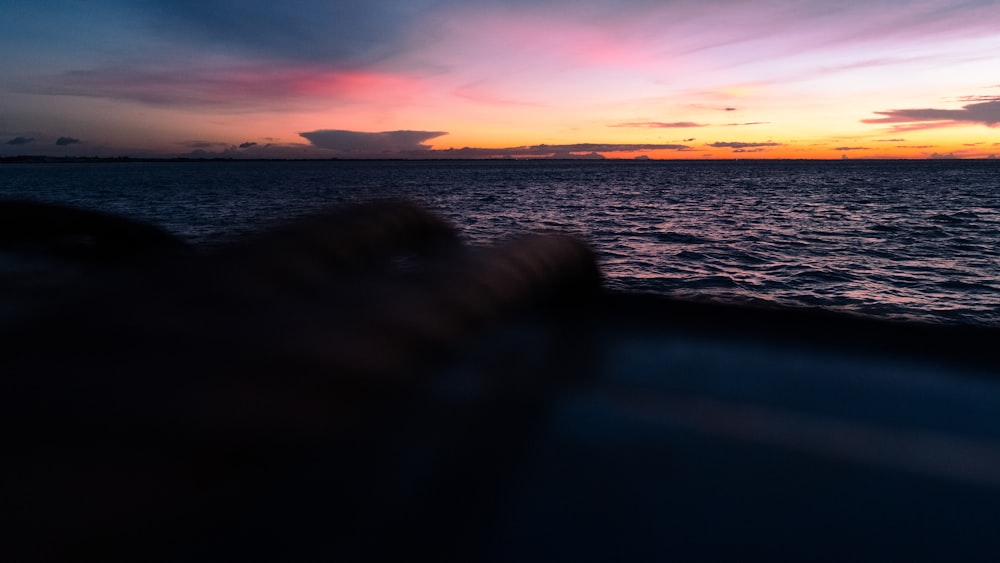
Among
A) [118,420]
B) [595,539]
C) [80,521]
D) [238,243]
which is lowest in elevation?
[595,539]

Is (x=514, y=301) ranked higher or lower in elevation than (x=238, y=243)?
lower

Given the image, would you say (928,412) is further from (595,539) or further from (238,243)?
(238,243)

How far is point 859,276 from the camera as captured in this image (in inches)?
434

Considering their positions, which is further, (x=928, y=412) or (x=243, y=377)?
(x=928, y=412)

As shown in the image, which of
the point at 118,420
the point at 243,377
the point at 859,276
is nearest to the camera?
the point at 118,420

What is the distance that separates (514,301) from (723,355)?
91.2 inches

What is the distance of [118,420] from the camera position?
2.84m

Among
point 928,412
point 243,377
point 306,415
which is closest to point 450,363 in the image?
point 306,415

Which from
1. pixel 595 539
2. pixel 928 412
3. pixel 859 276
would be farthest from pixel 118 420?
pixel 859 276

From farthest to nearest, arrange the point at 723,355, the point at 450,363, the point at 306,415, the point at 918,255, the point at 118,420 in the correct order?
the point at 918,255, the point at 723,355, the point at 450,363, the point at 306,415, the point at 118,420

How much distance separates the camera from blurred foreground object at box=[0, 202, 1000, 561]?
284cm

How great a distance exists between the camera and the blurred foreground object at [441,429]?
2.84 metres

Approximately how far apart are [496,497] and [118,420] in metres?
2.23

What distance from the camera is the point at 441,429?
162 inches
